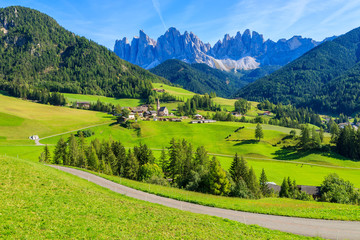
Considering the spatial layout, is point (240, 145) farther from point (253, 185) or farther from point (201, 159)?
point (253, 185)

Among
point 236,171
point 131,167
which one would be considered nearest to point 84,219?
point 131,167

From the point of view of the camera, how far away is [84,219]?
17.8 meters

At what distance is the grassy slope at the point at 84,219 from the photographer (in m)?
15.1

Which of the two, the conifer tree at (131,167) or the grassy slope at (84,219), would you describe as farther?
the conifer tree at (131,167)

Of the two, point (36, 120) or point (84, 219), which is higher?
point (36, 120)

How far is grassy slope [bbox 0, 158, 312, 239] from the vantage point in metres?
15.1

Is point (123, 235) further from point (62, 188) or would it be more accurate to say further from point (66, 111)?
point (66, 111)

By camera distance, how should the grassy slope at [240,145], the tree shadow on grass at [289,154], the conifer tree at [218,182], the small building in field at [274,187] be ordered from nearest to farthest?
the conifer tree at [218,182]
the small building in field at [274,187]
the grassy slope at [240,145]
the tree shadow on grass at [289,154]

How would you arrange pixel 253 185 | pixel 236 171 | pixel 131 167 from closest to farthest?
pixel 253 185, pixel 236 171, pixel 131 167

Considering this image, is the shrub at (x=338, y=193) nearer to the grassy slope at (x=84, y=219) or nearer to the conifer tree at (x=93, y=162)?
the grassy slope at (x=84, y=219)

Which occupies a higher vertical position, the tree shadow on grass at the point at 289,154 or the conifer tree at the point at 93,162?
the conifer tree at the point at 93,162

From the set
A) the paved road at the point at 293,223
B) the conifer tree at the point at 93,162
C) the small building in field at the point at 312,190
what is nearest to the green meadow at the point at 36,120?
the conifer tree at the point at 93,162

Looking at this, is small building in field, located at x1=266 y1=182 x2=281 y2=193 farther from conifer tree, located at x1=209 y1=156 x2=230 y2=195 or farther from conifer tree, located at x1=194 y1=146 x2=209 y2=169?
conifer tree, located at x1=209 y1=156 x2=230 y2=195

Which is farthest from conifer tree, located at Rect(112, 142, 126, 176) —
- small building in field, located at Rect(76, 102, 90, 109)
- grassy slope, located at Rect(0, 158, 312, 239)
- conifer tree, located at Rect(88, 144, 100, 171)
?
small building in field, located at Rect(76, 102, 90, 109)
